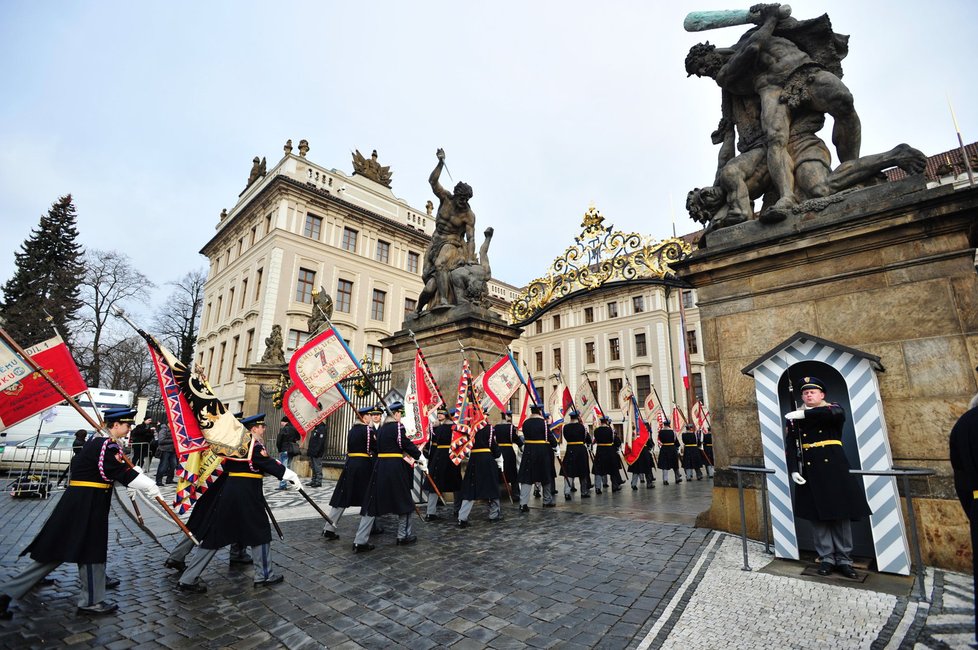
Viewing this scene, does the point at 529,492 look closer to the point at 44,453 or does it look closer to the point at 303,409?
the point at 303,409

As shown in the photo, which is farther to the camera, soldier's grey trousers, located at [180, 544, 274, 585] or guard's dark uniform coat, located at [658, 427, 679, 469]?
guard's dark uniform coat, located at [658, 427, 679, 469]

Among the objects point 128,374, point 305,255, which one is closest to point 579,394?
point 305,255

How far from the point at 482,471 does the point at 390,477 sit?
202 centimetres

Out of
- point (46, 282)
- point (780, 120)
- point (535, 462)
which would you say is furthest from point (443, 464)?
point (46, 282)

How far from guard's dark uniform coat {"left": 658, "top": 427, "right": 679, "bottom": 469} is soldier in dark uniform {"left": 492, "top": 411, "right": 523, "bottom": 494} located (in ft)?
23.3

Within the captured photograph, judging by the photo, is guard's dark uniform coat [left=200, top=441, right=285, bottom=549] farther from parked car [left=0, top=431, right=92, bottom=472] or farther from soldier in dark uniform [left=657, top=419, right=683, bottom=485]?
parked car [left=0, top=431, right=92, bottom=472]

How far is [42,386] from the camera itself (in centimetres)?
547

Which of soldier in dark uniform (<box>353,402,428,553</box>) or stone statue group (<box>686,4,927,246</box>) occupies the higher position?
stone statue group (<box>686,4,927,246</box>)

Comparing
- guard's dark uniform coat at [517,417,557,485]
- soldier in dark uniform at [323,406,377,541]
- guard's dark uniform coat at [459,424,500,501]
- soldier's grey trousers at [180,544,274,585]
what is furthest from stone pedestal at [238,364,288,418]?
soldier's grey trousers at [180,544,274,585]

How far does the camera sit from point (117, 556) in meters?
5.73

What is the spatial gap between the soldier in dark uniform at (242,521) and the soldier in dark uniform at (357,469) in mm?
1899

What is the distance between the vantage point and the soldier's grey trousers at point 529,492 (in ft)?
28.2

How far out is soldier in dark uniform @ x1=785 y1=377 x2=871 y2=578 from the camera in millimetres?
4125

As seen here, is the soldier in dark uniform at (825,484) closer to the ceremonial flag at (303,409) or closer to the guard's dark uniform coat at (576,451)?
the ceremonial flag at (303,409)
